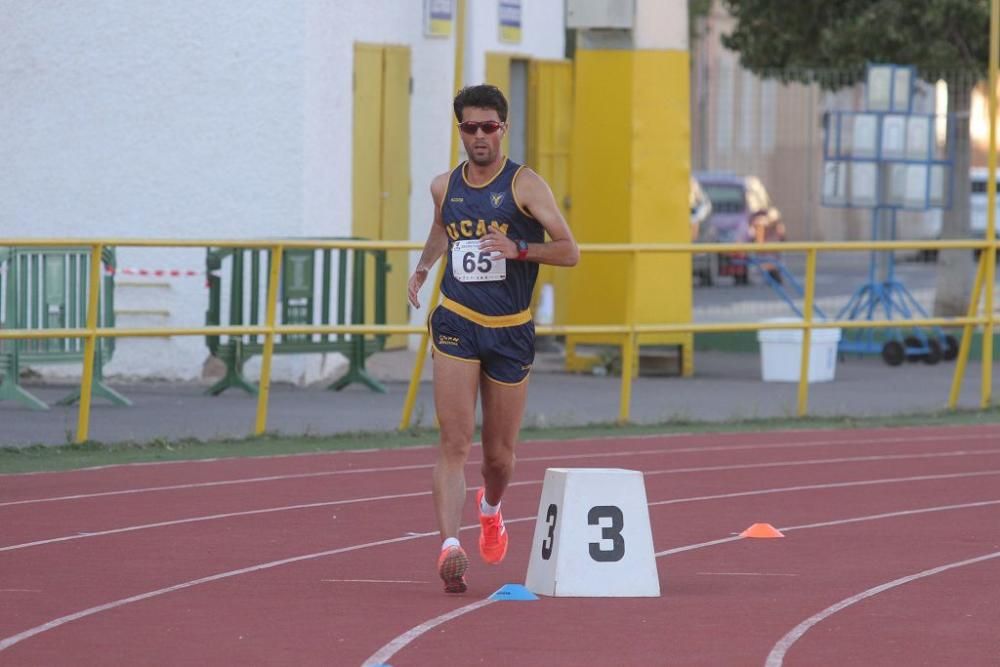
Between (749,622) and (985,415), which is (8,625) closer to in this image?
(749,622)

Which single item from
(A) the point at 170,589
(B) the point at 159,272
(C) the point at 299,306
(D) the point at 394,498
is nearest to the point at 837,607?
(A) the point at 170,589

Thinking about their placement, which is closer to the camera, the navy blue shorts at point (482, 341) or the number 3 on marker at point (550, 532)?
the number 3 on marker at point (550, 532)

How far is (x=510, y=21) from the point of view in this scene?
77.5ft

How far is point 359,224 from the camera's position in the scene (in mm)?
21453

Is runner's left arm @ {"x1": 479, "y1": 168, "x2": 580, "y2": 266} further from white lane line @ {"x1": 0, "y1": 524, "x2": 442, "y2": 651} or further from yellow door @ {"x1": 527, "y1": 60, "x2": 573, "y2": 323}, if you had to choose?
yellow door @ {"x1": 527, "y1": 60, "x2": 573, "y2": 323}

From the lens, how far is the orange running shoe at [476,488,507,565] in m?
9.41

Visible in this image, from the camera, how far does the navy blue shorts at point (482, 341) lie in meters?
9.09

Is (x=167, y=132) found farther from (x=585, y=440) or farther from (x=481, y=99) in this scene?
(x=481, y=99)

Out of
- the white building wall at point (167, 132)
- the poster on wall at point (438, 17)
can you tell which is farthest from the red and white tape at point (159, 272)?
the poster on wall at point (438, 17)

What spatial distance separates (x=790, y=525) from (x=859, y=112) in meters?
12.3

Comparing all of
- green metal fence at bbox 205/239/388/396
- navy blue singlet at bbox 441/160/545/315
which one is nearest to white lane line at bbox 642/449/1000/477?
green metal fence at bbox 205/239/388/396

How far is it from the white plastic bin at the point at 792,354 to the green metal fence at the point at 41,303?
6578 mm

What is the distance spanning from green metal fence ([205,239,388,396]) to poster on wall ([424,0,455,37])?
13.9 ft

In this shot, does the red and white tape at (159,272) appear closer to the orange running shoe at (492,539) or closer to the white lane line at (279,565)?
the white lane line at (279,565)
